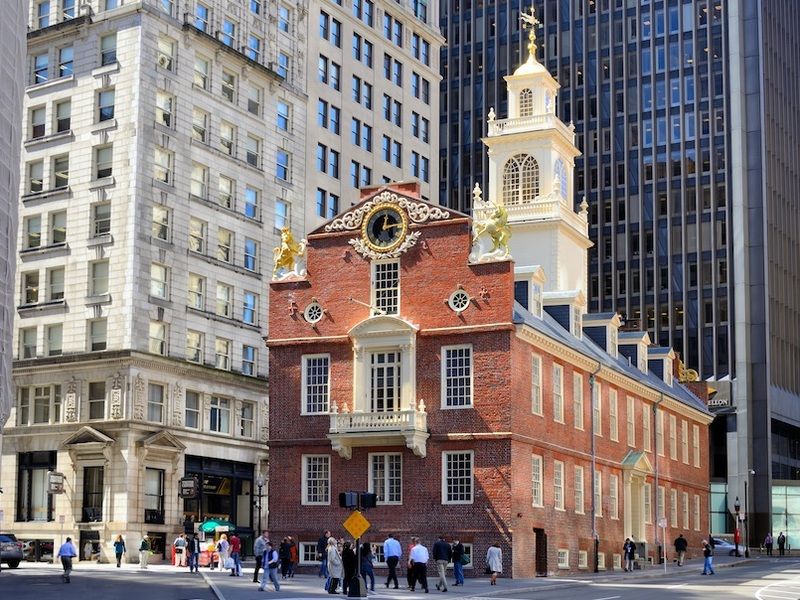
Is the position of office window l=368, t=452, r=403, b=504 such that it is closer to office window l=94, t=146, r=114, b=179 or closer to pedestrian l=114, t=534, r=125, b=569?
pedestrian l=114, t=534, r=125, b=569

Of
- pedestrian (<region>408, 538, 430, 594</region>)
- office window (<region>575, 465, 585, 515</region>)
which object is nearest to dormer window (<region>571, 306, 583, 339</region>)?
office window (<region>575, 465, 585, 515</region>)

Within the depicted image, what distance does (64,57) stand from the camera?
→ 74.8 meters

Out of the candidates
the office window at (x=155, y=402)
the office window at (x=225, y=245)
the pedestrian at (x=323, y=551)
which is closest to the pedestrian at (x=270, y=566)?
the pedestrian at (x=323, y=551)

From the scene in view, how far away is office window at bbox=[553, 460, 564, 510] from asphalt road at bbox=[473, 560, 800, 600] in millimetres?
5230

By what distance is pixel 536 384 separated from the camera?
5641 cm

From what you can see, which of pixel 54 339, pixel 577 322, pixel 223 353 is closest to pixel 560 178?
pixel 577 322

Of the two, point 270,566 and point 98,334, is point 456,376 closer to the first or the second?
point 270,566

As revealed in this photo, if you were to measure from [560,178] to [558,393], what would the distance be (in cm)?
1618

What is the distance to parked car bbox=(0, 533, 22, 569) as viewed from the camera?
56.8 metres

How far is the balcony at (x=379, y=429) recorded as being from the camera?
53.2 meters

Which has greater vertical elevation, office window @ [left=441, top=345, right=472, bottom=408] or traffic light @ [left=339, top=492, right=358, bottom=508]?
office window @ [left=441, top=345, right=472, bottom=408]

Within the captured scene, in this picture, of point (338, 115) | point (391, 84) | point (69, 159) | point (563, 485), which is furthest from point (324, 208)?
point (563, 485)

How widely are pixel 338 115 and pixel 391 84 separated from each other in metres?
7.28

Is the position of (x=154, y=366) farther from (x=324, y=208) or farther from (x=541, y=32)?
(x=541, y=32)
